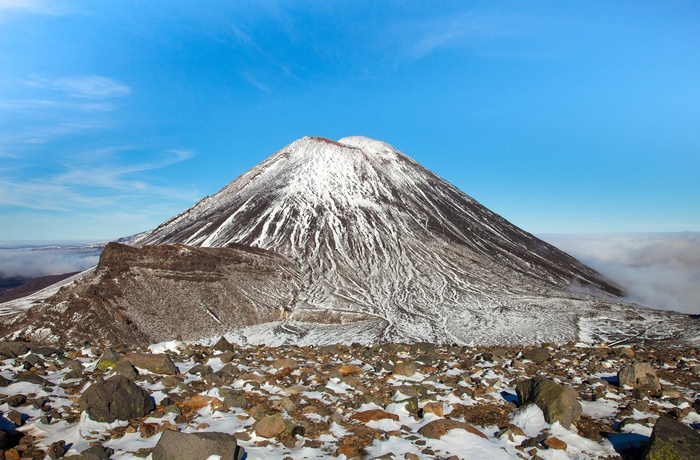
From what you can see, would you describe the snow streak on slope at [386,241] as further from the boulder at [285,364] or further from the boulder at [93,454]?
the boulder at [93,454]

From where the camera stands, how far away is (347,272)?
197ft

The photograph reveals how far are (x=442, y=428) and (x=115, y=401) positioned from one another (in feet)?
26.1

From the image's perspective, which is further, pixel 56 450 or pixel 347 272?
pixel 347 272

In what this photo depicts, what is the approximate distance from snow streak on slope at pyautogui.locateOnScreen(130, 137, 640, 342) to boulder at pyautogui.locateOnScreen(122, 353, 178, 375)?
2611 cm

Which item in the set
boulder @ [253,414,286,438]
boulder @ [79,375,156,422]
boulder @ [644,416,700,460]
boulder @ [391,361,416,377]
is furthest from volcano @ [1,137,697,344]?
boulder @ [644,416,700,460]

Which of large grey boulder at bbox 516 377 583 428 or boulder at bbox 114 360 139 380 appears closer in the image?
large grey boulder at bbox 516 377 583 428

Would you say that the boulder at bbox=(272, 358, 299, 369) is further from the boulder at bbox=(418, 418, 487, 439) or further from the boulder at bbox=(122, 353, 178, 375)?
the boulder at bbox=(418, 418, 487, 439)

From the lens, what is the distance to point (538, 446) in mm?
9672

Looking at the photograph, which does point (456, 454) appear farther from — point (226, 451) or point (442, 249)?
point (442, 249)

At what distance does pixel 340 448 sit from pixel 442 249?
6276cm

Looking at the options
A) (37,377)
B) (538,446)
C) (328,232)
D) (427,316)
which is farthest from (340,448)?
(328,232)

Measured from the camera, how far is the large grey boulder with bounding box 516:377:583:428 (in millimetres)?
10578

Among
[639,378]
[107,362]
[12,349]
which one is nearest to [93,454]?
[107,362]

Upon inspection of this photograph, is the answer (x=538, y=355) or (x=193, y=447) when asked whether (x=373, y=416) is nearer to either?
(x=193, y=447)
